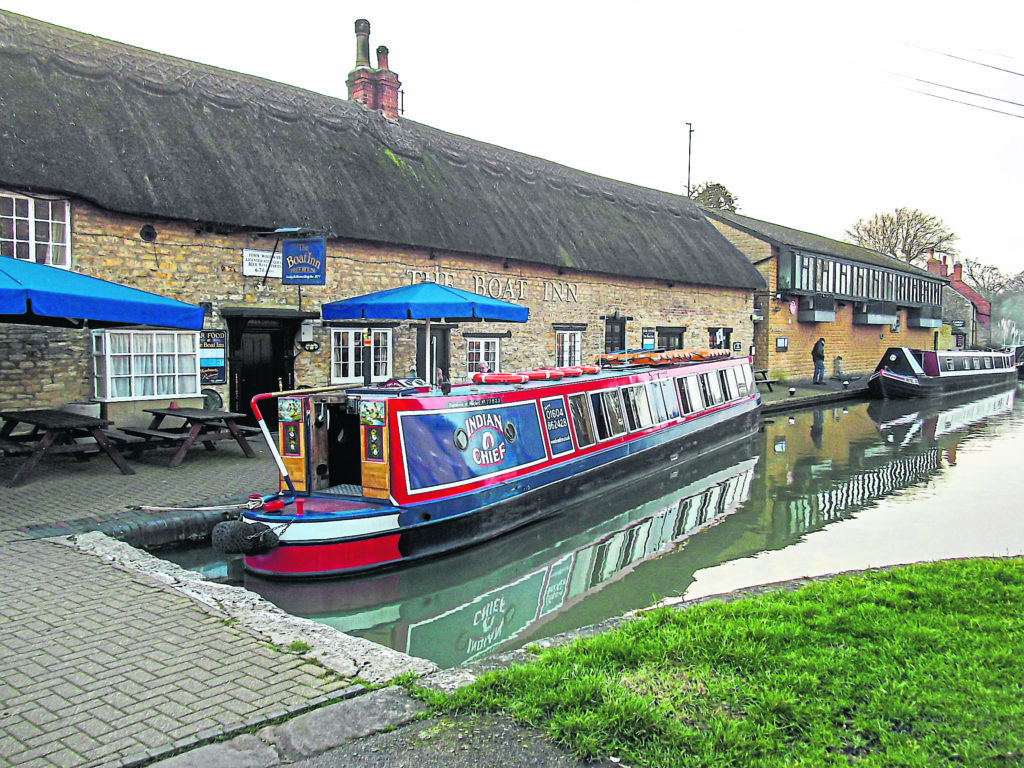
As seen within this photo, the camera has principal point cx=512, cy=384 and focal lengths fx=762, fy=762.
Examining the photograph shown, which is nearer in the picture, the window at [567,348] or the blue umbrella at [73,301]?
the blue umbrella at [73,301]

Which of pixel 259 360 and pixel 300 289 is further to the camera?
pixel 300 289

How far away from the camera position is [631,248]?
65.9 ft

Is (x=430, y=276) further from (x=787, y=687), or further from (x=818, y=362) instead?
(x=818, y=362)

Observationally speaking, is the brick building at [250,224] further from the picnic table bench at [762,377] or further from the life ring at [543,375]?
the picnic table bench at [762,377]

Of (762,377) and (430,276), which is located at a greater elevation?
(430,276)

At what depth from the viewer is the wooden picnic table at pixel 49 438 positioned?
8008 millimetres

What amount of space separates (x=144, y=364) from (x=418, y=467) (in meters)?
5.74

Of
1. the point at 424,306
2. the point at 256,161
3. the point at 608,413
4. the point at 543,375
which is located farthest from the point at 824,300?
the point at 256,161

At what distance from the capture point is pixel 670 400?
12.5 meters

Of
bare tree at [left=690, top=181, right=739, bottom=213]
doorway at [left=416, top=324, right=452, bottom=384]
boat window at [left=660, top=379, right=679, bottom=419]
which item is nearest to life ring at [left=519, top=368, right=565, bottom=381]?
boat window at [left=660, top=379, right=679, bottom=419]

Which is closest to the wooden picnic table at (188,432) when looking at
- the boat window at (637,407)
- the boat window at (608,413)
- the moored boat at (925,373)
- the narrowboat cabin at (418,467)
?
the narrowboat cabin at (418,467)

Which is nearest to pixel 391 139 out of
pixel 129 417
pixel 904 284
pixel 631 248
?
pixel 631 248

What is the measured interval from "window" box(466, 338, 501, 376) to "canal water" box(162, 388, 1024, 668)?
5.08 m

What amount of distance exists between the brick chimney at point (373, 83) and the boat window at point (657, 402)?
9.13m
